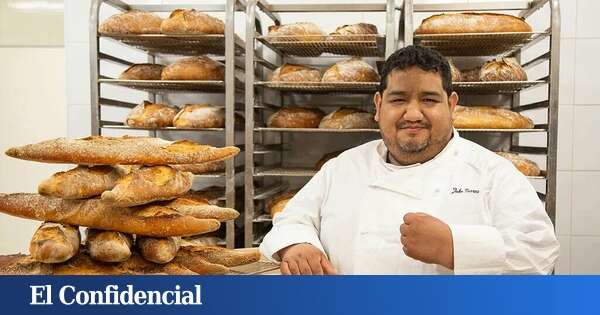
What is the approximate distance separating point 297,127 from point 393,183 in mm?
1131

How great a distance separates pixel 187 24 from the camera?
2.45 metres

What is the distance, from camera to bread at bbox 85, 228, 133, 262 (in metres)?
1.01

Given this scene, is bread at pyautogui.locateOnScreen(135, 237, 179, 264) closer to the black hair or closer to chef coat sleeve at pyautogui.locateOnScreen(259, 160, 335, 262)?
chef coat sleeve at pyautogui.locateOnScreen(259, 160, 335, 262)

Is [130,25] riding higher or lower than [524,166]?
higher

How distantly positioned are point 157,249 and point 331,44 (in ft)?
5.61

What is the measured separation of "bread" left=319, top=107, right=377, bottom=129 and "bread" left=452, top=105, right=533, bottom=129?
1.31ft

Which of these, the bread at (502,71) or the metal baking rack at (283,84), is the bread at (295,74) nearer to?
the metal baking rack at (283,84)

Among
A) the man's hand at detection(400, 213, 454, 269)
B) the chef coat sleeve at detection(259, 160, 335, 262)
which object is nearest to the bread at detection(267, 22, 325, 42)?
the chef coat sleeve at detection(259, 160, 335, 262)

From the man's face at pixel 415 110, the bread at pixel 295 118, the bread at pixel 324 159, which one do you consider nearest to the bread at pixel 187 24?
the bread at pixel 295 118

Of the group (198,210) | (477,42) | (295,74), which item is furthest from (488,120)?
(198,210)

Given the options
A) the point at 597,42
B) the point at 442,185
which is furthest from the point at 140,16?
the point at 597,42

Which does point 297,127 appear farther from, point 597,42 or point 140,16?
point 597,42

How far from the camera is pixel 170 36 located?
2488 millimetres

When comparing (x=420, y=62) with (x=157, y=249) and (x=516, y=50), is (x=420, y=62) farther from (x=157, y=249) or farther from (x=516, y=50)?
(x=516, y=50)
